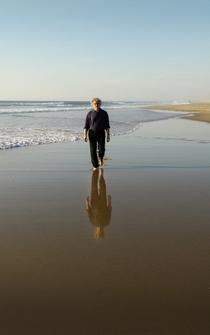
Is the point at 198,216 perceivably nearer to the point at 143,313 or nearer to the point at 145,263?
the point at 145,263

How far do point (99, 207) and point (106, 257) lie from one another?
1.55 m

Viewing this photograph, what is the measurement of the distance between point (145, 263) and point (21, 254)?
1195mm

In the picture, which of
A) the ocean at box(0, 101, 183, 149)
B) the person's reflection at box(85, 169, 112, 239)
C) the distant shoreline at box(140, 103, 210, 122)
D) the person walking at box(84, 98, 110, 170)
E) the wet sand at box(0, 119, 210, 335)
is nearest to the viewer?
Result: the wet sand at box(0, 119, 210, 335)

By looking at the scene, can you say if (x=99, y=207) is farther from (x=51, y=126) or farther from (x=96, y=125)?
(x=51, y=126)

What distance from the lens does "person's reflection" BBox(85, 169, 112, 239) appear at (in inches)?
149

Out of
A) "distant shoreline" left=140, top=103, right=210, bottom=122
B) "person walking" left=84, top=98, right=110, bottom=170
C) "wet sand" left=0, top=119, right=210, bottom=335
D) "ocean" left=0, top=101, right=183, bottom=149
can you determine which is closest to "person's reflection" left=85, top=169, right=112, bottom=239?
"wet sand" left=0, top=119, right=210, bottom=335

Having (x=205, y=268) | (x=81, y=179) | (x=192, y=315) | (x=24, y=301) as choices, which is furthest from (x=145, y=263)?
(x=81, y=179)

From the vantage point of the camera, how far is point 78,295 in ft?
7.83

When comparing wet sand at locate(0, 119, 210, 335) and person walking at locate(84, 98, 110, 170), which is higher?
person walking at locate(84, 98, 110, 170)

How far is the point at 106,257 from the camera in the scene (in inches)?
117

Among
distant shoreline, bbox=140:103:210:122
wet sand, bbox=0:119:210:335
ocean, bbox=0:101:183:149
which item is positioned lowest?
wet sand, bbox=0:119:210:335

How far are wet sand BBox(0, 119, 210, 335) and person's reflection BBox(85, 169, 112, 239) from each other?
36 mm

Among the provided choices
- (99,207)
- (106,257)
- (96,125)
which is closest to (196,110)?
(96,125)

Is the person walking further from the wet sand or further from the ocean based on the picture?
the ocean
